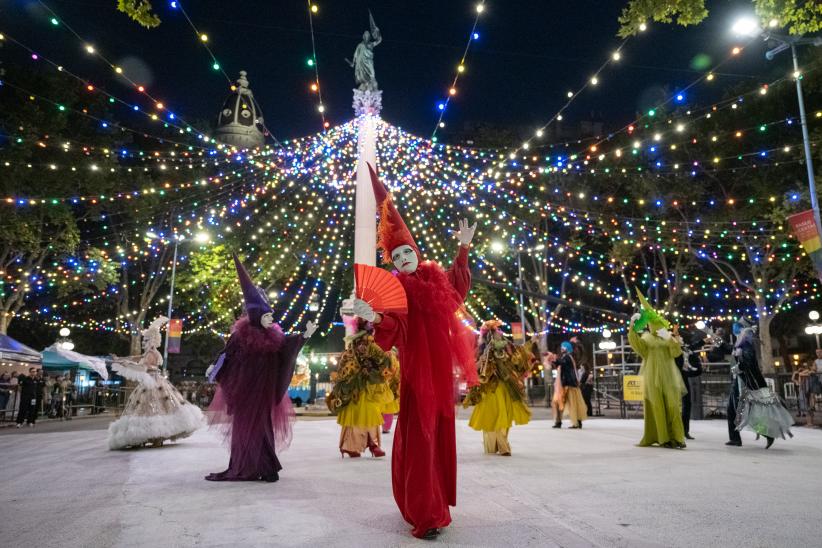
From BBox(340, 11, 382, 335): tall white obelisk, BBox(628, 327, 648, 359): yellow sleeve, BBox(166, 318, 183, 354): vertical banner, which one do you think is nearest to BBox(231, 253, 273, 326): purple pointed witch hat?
BBox(628, 327, 648, 359): yellow sleeve

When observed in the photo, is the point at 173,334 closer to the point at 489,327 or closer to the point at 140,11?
the point at 489,327

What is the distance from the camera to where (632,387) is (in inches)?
579

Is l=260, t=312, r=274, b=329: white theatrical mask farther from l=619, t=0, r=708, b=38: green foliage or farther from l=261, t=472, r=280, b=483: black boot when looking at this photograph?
l=619, t=0, r=708, b=38: green foliage

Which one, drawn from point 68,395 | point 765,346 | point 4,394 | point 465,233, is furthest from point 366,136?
point 765,346

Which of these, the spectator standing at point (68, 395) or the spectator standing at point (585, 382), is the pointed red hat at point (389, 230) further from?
the spectator standing at point (68, 395)

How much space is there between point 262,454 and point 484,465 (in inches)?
99.0

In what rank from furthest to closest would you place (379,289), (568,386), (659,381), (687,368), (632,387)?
(632,387), (568,386), (687,368), (659,381), (379,289)

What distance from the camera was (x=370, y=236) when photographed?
1622cm

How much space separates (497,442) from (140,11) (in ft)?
21.5

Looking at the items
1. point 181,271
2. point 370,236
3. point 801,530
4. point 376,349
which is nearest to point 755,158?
point 370,236

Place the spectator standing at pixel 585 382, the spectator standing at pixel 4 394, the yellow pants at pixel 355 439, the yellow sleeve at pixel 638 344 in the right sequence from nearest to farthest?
1. the yellow pants at pixel 355 439
2. the yellow sleeve at pixel 638 344
3. the spectator standing at pixel 585 382
4. the spectator standing at pixel 4 394

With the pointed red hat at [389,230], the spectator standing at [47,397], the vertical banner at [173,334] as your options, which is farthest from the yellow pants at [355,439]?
the vertical banner at [173,334]

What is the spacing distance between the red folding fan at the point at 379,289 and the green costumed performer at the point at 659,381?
18.2ft

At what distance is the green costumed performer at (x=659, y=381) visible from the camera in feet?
26.1
